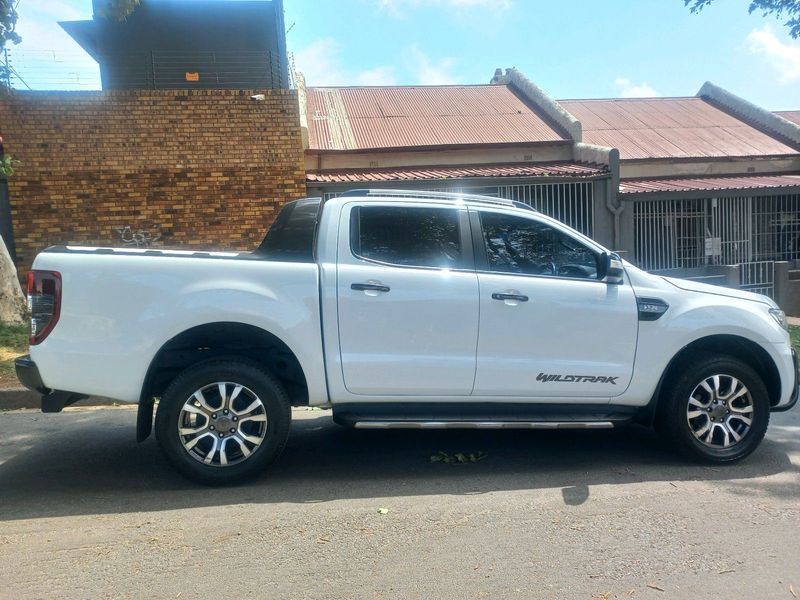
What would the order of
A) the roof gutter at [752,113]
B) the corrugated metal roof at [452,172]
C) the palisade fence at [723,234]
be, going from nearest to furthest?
the corrugated metal roof at [452,172] < the palisade fence at [723,234] < the roof gutter at [752,113]

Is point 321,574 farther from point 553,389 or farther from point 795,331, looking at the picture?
point 795,331

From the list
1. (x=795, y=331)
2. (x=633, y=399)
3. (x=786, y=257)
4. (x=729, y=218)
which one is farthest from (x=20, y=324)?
(x=786, y=257)

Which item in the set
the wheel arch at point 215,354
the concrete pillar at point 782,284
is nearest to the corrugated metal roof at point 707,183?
the concrete pillar at point 782,284

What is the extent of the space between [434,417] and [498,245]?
4.22ft

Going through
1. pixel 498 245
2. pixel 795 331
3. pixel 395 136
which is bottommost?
pixel 795 331

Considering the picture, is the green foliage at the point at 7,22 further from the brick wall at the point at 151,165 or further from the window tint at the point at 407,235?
the window tint at the point at 407,235

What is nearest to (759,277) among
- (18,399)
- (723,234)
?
(723,234)

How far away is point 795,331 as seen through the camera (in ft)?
35.8

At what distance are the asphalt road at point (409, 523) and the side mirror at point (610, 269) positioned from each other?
1.34m

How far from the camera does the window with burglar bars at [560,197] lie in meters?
13.1

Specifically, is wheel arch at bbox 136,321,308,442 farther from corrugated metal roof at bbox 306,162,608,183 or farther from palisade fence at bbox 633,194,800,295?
Result: palisade fence at bbox 633,194,800,295

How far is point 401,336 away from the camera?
453 centimetres

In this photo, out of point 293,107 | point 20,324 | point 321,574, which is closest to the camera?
point 321,574

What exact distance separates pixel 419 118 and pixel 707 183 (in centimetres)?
645
